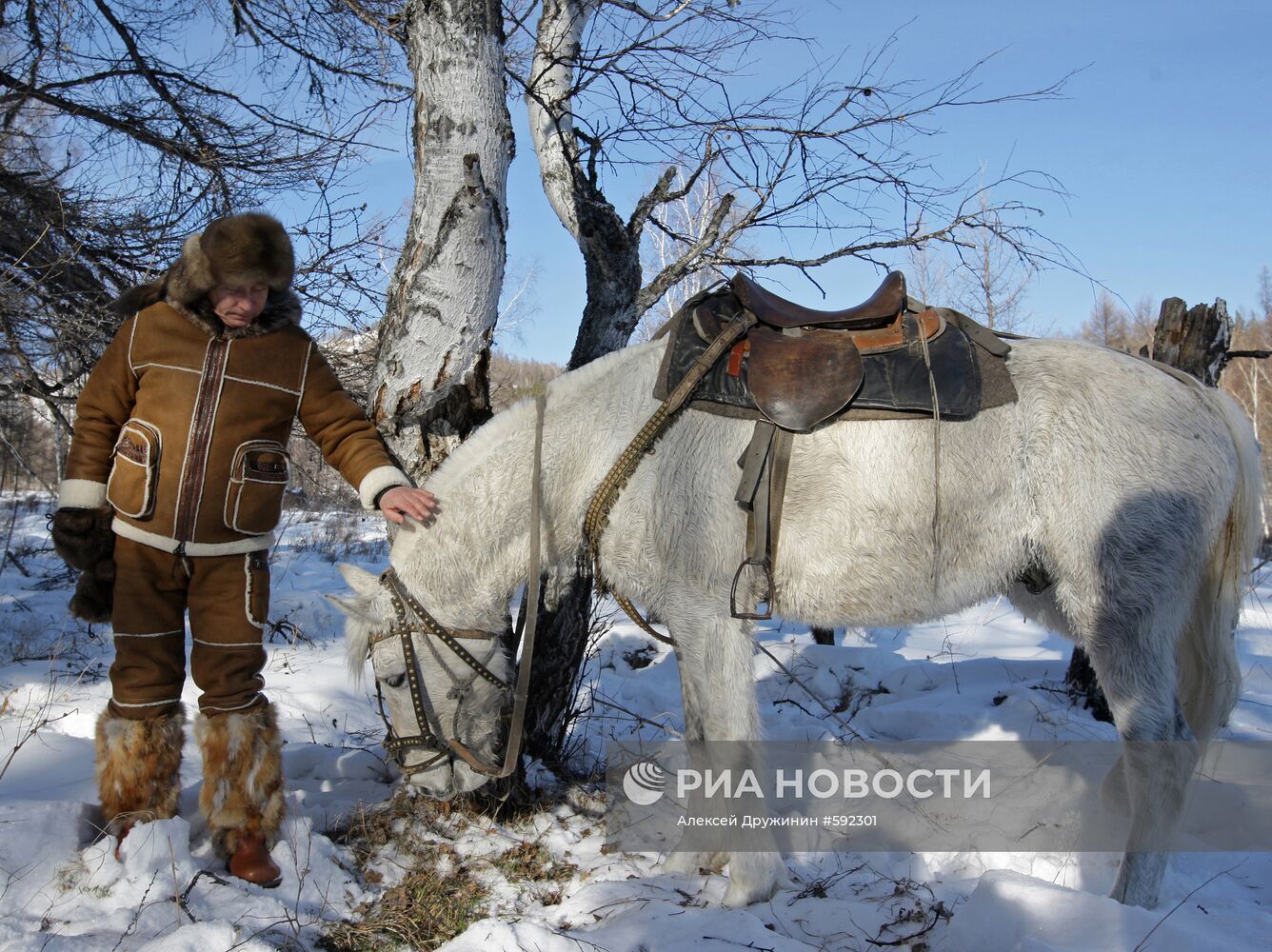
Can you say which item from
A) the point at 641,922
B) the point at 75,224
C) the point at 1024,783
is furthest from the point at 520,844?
the point at 75,224

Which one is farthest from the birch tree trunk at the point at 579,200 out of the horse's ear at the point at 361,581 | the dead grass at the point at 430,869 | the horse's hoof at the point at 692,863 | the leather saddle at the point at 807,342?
the horse's hoof at the point at 692,863

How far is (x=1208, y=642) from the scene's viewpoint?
9.15ft

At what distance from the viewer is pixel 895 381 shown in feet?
8.80

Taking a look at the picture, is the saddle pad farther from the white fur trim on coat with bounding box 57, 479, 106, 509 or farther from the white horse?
the white fur trim on coat with bounding box 57, 479, 106, 509

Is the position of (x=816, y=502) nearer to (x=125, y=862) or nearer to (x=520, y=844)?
(x=520, y=844)

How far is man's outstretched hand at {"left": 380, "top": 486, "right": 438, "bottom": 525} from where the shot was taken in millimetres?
2688

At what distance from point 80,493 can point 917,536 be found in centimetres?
276

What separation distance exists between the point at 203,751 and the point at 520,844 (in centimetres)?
123

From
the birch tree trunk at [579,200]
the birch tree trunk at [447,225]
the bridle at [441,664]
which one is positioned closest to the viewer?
the bridle at [441,664]

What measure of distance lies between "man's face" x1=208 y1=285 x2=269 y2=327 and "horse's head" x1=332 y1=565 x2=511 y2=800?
96 cm

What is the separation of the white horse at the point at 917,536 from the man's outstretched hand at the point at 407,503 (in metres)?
0.08

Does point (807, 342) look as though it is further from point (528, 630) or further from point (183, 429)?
point (183, 429)

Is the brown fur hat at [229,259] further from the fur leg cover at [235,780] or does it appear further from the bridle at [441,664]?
the fur leg cover at [235,780]

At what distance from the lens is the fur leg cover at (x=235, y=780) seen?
2574 mm
